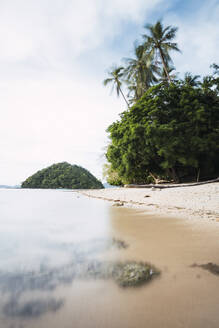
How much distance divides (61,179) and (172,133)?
59382 mm

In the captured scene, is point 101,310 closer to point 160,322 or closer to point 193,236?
point 160,322

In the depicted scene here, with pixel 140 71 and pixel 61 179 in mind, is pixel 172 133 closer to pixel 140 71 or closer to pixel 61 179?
pixel 140 71

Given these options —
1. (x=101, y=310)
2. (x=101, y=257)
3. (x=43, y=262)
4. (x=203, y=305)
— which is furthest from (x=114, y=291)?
(x=43, y=262)

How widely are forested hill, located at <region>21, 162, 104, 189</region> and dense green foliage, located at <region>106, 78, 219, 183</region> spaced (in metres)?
47.9

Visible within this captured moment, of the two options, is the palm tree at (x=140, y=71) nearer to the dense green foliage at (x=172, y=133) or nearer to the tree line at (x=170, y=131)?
the tree line at (x=170, y=131)

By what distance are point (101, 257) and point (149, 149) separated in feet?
32.3

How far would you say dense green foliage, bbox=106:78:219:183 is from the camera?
10219mm

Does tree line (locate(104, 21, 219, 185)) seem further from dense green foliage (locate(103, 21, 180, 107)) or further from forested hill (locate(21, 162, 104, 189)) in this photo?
forested hill (locate(21, 162, 104, 189))

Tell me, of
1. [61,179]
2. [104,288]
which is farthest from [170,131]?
[61,179]

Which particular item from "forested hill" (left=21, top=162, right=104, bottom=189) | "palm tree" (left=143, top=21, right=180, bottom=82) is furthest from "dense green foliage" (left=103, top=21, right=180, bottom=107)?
"forested hill" (left=21, top=162, right=104, bottom=189)

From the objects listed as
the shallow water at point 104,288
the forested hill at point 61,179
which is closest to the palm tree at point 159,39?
the shallow water at point 104,288

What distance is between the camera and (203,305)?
91 cm

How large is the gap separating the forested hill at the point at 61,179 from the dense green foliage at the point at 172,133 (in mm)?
47902

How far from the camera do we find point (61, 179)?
65062mm
